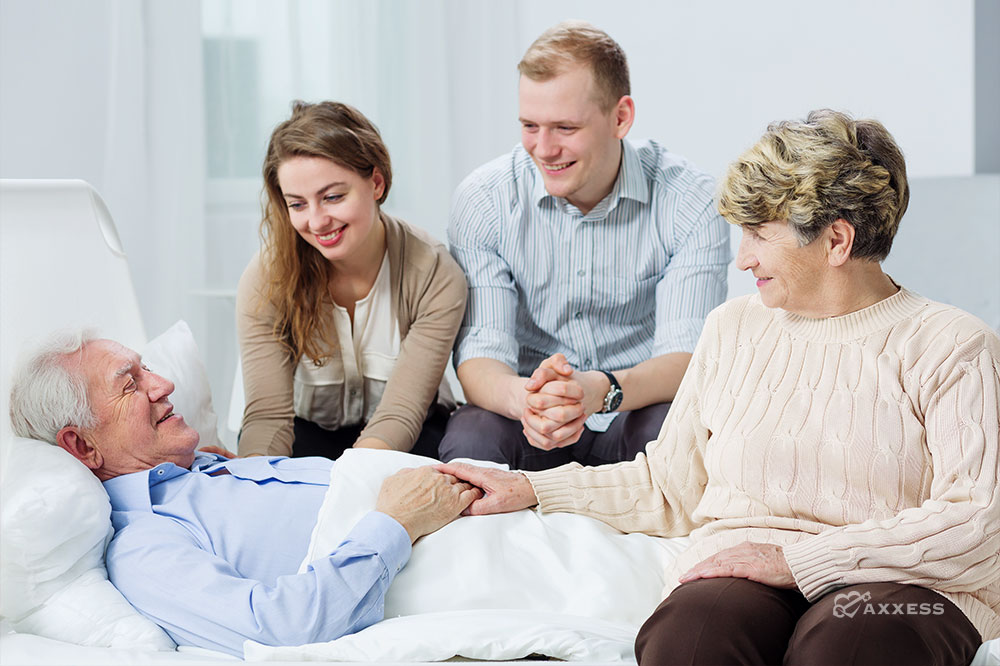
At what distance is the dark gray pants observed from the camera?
2.01 m

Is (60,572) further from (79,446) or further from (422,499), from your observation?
(422,499)

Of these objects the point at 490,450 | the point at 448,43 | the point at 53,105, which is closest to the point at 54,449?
the point at 490,450

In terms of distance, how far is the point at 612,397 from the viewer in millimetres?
2016

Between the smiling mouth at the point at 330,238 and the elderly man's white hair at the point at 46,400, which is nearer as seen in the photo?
the elderly man's white hair at the point at 46,400

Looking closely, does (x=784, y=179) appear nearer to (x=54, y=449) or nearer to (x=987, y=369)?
(x=987, y=369)

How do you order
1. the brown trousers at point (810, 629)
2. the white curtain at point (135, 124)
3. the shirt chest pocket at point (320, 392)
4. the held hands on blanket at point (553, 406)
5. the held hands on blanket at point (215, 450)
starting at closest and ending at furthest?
the brown trousers at point (810, 629), the held hands on blanket at point (553, 406), the held hands on blanket at point (215, 450), the shirt chest pocket at point (320, 392), the white curtain at point (135, 124)

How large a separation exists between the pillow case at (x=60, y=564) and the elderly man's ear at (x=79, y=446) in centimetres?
8

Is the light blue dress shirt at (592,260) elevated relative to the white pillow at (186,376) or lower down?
elevated

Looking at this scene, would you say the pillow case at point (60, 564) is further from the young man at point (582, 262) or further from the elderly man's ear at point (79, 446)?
the young man at point (582, 262)

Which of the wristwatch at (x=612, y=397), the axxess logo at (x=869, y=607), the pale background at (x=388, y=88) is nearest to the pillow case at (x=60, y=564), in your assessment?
the axxess logo at (x=869, y=607)

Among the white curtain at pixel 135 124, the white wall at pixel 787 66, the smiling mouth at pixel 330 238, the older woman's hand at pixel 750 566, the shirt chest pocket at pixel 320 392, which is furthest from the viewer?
the white curtain at pixel 135 124

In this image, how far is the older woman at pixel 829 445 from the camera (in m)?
1.16

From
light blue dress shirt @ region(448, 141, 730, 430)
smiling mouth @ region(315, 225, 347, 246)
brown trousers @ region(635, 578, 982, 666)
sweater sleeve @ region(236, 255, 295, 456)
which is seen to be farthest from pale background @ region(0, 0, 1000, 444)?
brown trousers @ region(635, 578, 982, 666)

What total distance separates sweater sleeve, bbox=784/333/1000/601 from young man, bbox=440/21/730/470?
0.79 meters
